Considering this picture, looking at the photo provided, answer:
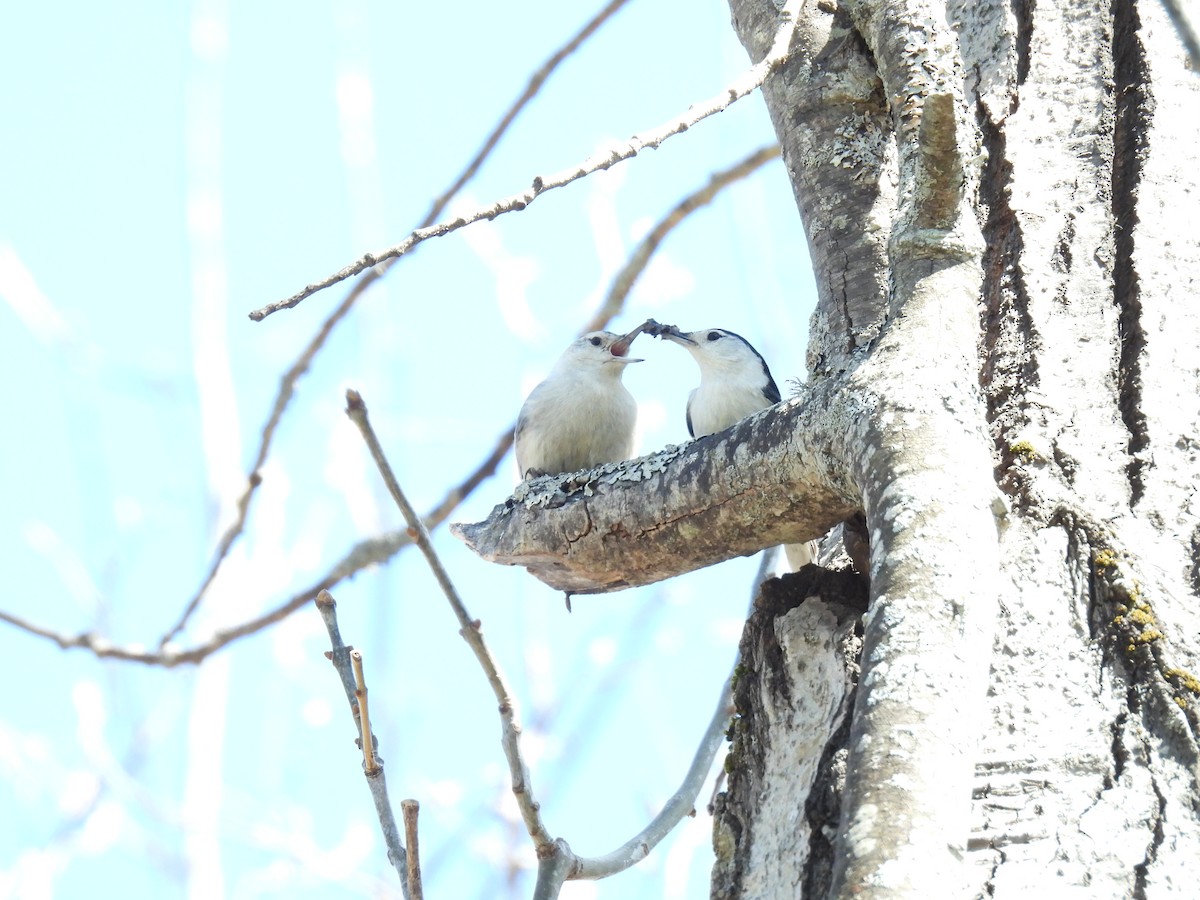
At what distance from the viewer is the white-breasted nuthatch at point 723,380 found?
4.13 metres

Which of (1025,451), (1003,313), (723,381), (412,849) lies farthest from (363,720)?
(723,381)

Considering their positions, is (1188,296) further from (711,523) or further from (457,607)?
(457,607)

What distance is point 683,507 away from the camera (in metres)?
2.09

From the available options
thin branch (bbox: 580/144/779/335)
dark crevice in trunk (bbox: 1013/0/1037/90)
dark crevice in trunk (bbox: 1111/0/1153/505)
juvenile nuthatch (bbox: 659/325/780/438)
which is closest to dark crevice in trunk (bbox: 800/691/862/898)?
dark crevice in trunk (bbox: 1111/0/1153/505)

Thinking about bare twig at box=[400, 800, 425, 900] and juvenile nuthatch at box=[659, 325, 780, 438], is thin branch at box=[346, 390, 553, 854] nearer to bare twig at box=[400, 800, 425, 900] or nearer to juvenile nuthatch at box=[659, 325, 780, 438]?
bare twig at box=[400, 800, 425, 900]

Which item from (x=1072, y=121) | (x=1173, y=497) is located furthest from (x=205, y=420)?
(x=1173, y=497)

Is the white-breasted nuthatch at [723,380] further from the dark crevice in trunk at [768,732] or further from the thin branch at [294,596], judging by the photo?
the dark crevice in trunk at [768,732]

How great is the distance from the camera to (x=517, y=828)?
17.0ft

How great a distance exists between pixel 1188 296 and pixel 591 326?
71.5 inches

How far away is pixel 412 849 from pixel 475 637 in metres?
0.28

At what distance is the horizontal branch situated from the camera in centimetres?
189

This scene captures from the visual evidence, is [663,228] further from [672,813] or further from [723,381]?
[672,813]

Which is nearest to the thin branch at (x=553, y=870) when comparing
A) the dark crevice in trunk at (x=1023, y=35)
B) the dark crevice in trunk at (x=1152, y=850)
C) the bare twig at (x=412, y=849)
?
the bare twig at (x=412, y=849)

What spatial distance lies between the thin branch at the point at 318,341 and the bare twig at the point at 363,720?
3.35 feet
